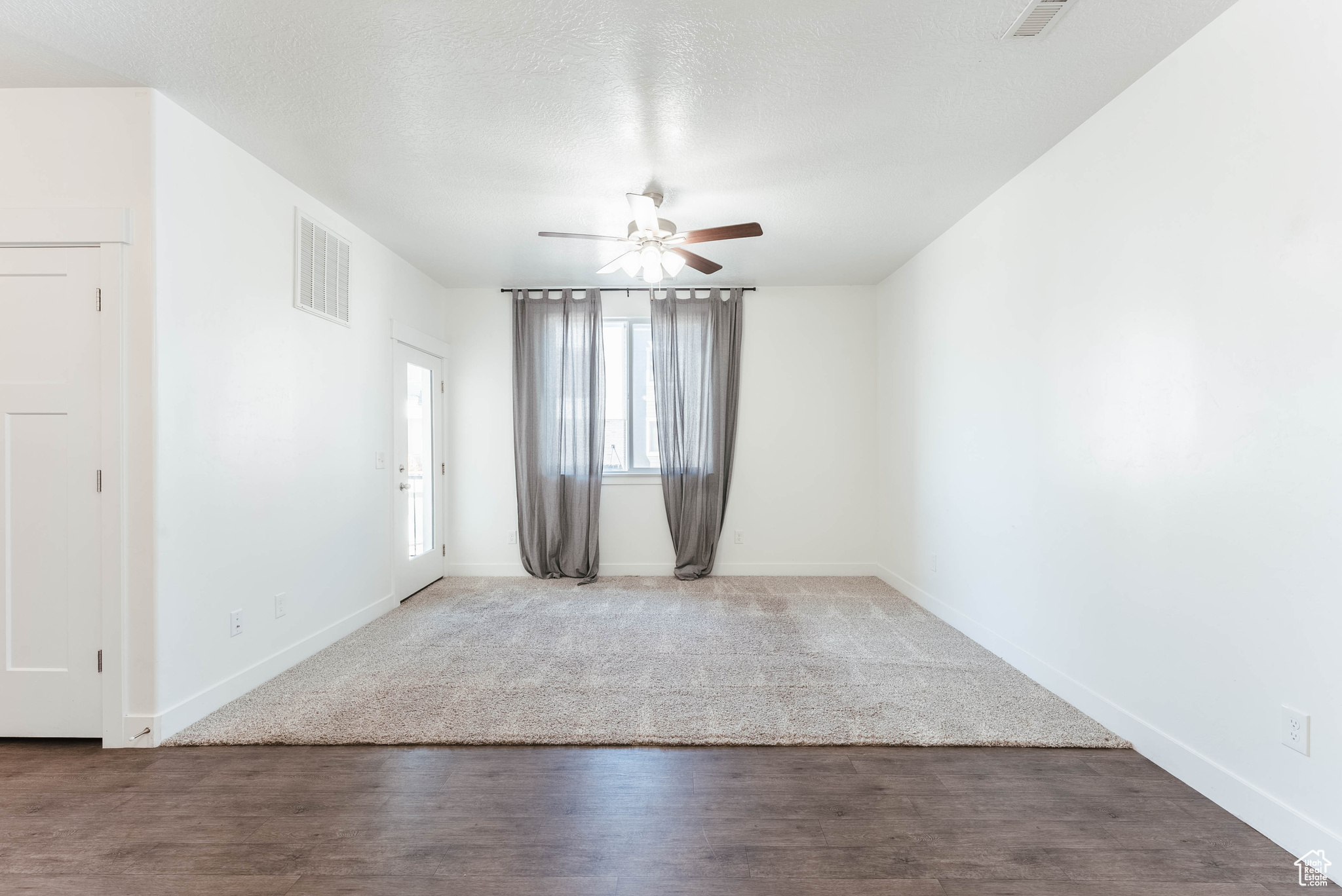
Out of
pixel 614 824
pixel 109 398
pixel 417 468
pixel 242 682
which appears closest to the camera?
pixel 614 824

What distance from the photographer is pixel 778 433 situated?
17.2 ft

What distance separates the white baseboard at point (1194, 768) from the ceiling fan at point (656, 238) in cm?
251

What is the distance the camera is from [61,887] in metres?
1.56

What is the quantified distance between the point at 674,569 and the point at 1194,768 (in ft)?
12.1

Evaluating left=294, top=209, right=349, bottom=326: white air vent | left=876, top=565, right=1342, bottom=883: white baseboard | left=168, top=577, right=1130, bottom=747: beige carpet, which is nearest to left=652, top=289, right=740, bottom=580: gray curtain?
left=168, top=577, right=1130, bottom=747: beige carpet

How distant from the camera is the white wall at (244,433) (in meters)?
2.39

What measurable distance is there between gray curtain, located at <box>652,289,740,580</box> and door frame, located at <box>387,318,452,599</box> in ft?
5.94

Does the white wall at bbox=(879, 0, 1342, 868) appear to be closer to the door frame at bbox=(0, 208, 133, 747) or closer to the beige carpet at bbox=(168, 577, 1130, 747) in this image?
the beige carpet at bbox=(168, 577, 1130, 747)

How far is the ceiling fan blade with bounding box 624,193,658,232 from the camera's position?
2.97 metres

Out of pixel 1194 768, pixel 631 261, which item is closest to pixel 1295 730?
pixel 1194 768

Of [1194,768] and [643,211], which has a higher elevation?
[643,211]

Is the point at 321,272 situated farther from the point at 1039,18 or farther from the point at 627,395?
the point at 1039,18

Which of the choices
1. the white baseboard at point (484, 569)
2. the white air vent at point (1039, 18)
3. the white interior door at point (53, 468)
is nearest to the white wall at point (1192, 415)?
the white air vent at point (1039, 18)

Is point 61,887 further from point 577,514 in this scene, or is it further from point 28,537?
point 577,514
